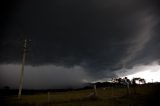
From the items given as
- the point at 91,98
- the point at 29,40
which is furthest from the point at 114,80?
the point at 91,98

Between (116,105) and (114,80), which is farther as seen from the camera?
(114,80)

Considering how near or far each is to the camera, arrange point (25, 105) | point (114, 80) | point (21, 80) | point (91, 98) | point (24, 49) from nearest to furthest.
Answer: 1. point (25, 105)
2. point (91, 98)
3. point (21, 80)
4. point (24, 49)
5. point (114, 80)

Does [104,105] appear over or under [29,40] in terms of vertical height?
under

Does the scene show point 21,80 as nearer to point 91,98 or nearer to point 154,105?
point 91,98

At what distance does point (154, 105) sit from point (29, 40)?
31.1 m

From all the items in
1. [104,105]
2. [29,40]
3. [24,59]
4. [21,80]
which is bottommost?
[104,105]

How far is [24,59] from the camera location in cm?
3953

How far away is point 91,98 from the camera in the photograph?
25922 mm

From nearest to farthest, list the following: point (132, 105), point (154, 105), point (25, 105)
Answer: point (154, 105) < point (132, 105) < point (25, 105)

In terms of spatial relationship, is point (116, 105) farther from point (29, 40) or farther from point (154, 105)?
point (29, 40)

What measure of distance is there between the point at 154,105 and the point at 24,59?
1150 inches

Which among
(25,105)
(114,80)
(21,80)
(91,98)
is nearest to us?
(25,105)

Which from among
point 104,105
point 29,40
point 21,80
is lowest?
point 104,105

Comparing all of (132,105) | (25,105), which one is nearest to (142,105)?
(132,105)
